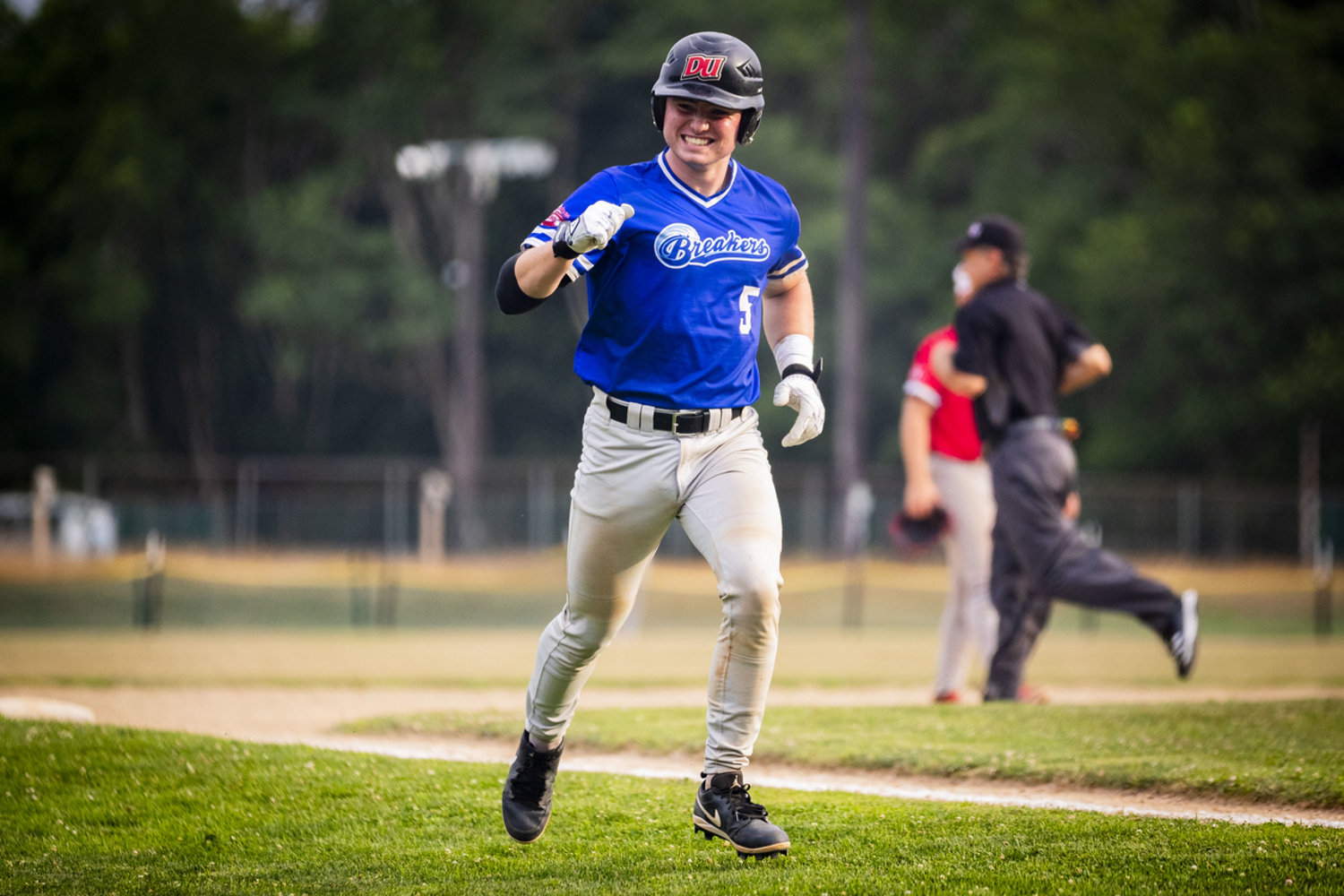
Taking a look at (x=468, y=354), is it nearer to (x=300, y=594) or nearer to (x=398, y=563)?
(x=398, y=563)

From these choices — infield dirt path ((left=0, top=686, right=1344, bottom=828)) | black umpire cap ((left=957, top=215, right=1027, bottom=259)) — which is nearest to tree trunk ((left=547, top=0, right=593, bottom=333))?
infield dirt path ((left=0, top=686, right=1344, bottom=828))

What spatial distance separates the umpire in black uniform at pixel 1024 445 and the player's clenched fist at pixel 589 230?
12.5ft

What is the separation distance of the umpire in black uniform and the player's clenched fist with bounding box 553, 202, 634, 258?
381cm

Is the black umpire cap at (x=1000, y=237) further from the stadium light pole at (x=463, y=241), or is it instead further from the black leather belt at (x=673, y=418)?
the stadium light pole at (x=463, y=241)

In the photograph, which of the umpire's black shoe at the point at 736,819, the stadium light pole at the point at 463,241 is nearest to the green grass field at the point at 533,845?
the umpire's black shoe at the point at 736,819

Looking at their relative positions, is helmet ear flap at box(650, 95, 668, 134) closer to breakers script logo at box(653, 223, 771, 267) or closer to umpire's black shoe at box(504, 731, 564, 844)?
breakers script logo at box(653, 223, 771, 267)

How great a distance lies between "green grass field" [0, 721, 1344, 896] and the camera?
4.06m

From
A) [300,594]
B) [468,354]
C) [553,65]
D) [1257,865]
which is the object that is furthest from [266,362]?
[1257,865]

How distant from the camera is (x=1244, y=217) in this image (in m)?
31.2

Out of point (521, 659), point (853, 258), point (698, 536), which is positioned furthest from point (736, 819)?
point (853, 258)

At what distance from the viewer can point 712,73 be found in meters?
4.39

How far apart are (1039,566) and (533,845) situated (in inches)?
140

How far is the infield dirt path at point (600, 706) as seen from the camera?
17.3 feet

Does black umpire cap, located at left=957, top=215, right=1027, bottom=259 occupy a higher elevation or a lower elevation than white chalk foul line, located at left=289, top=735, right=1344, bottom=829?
higher
